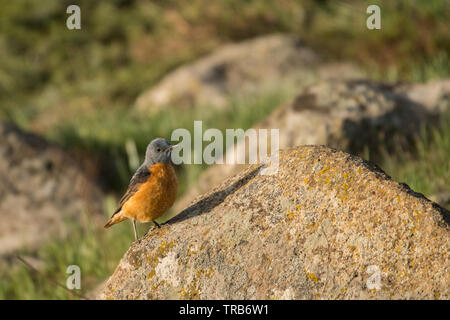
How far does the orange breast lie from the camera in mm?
2902

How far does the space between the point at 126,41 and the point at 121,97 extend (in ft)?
15.3

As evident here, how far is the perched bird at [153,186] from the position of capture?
291 cm

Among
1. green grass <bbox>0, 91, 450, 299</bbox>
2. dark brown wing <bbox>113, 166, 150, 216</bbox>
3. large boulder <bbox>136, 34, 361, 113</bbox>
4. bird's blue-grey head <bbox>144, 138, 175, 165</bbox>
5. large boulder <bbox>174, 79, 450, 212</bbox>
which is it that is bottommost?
green grass <bbox>0, 91, 450, 299</bbox>

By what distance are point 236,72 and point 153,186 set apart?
33.7ft


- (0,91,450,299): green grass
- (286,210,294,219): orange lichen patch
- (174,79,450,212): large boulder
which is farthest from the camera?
(174,79,450,212): large boulder

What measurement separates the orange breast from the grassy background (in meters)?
0.73

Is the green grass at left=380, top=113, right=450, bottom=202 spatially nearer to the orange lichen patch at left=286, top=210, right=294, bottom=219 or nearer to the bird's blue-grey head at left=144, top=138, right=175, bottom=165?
the orange lichen patch at left=286, top=210, right=294, bottom=219

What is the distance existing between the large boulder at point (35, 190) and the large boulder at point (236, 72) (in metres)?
4.35

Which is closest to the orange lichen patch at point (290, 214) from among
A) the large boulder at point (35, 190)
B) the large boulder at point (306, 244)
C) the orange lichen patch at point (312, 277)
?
the large boulder at point (306, 244)

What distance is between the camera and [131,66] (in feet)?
58.3

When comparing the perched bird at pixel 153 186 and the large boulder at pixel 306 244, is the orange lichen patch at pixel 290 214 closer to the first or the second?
the large boulder at pixel 306 244

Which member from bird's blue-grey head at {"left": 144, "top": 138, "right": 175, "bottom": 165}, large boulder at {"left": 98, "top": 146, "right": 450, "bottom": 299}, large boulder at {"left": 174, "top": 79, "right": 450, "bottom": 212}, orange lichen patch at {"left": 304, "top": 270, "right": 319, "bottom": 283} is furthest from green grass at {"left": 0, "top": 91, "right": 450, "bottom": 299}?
bird's blue-grey head at {"left": 144, "top": 138, "right": 175, "bottom": 165}

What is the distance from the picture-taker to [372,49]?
11828 millimetres

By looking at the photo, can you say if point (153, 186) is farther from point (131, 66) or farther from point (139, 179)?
point (131, 66)
